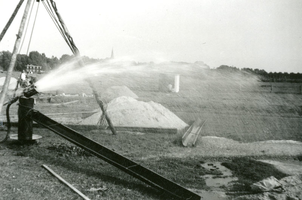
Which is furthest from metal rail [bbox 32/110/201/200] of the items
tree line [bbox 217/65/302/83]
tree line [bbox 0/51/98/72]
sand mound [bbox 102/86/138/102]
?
tree line [bbox 0/51/98/72]

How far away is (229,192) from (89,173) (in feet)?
9.56

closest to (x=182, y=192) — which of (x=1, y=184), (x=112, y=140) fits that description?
(x=1, y=184)

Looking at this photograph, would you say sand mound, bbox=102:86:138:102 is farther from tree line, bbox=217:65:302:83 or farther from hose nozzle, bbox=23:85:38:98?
tree line, bbox=217:65:302:83

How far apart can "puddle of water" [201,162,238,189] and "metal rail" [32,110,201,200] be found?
140 centimetres

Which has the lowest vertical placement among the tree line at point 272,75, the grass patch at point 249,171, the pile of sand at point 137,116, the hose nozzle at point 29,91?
the grass patch at point 249,171

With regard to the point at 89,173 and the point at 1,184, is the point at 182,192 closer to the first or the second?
the point at 89,173

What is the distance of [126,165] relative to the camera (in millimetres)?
5270

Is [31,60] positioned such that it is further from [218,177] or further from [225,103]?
[218,177]

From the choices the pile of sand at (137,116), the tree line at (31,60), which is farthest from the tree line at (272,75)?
the tree line at (31,60)

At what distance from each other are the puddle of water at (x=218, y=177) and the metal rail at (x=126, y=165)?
140 cm

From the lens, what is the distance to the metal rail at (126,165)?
15.1ft

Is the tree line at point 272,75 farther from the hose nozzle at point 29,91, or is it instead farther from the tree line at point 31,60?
the hose nozzle at point 29,91

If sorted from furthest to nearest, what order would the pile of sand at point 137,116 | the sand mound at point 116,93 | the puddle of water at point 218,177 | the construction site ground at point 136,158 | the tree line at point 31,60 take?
the tree line at point 31,60
the sand mound at point 116,93
the pile of sand at point 137,116
the puddle of water at point 218,177
the construction site ground at point 136,158

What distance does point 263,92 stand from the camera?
3159 cm
